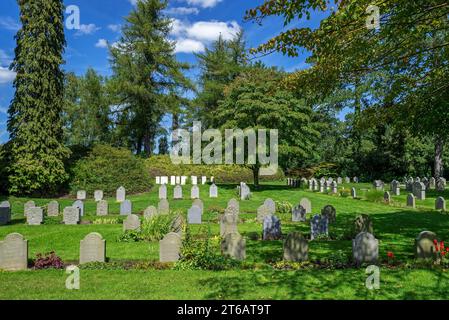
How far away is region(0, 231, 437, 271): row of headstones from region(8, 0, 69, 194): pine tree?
18.4 metres

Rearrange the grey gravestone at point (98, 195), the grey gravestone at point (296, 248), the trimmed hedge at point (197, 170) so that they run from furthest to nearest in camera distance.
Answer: the trimmed hedge at point (197, 170)
the grey gravestone at point (98, 195)
the grey gravestone at point (296, 248)

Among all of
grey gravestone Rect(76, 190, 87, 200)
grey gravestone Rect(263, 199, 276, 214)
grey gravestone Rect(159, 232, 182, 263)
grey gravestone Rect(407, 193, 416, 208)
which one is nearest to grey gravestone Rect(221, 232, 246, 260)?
grey gravestone Rect(159, 232, 182, 263)

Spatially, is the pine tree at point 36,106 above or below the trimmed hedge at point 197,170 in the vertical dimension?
above

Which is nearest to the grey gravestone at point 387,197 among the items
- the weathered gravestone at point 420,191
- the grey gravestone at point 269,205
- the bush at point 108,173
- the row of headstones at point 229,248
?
the weathered gravestone at point 420,191

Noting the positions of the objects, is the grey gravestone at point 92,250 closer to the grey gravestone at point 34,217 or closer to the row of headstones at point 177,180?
the grey gravestone at point 34,217

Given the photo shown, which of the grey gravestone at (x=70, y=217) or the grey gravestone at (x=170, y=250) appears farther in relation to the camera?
the grey gravestone at (x=70, y=217)

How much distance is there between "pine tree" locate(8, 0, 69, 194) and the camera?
88.5ft

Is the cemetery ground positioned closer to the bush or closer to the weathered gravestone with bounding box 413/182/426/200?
the weathered gravestone with bounding box 413/182/426/200

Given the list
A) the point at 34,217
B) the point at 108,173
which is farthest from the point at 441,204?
the point at 108,173

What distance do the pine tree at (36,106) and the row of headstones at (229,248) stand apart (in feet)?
60.4

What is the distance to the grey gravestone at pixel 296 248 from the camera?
1007 cm

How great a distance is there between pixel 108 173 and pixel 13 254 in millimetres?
20800
